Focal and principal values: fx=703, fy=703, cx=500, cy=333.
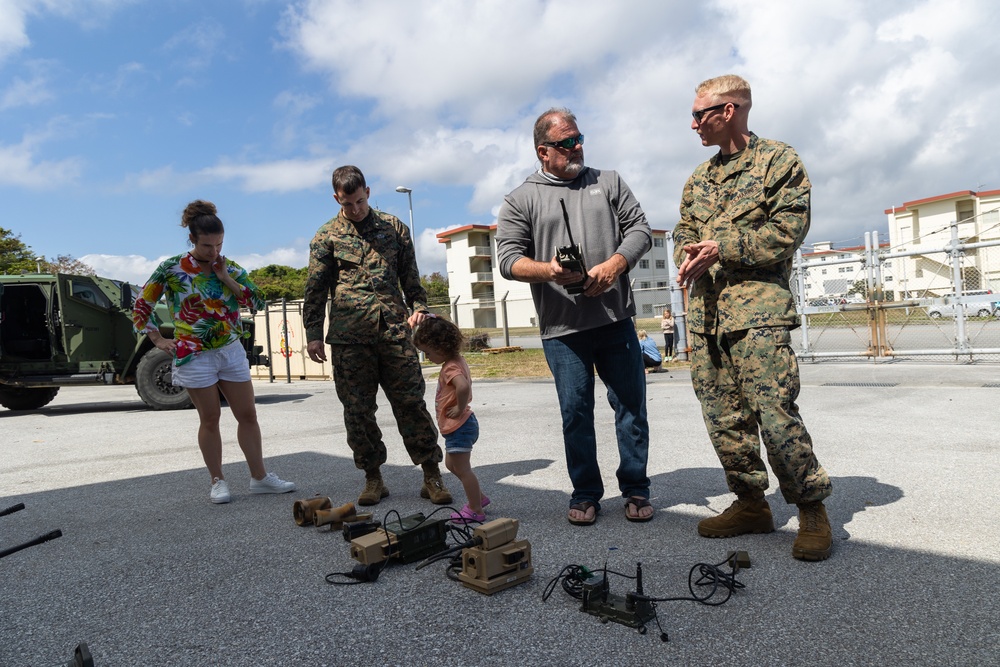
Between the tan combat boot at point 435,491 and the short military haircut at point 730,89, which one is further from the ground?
the short military haircut at point 730,89

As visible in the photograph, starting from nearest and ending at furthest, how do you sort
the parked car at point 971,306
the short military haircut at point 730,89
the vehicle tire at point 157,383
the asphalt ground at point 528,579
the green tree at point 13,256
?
the asphalt ground at point 528,579
the short military haircut at point 730,89
the vehicle tire at point 157,383
the parked car at point 971,306
the green tree at point 13,256

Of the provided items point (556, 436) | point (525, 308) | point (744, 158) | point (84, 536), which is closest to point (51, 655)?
point (84, 536)

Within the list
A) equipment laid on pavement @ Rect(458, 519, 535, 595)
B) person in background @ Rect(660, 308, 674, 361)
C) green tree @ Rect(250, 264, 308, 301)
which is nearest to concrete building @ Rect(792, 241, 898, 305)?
person in background @ Rect(660, 308, 674, 361)

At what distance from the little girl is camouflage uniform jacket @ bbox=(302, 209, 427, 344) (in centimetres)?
52

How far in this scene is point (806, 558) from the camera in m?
2.72

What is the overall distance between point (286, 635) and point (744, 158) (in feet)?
8.38

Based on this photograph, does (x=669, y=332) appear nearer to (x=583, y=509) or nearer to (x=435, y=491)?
(x=435, y=491)

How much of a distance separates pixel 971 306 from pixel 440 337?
1143cm

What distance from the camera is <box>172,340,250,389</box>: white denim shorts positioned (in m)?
4.12

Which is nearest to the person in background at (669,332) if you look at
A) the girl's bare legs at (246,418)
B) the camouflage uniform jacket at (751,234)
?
the girl's bare legs at (246,418)

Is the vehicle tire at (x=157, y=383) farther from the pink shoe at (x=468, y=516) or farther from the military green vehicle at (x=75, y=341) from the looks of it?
the pink shoe at (x=468, y=516)

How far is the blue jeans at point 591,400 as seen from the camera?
3447 millimetres

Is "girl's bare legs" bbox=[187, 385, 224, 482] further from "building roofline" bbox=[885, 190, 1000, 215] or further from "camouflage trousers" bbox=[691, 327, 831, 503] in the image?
"building roofline" bbox=[885, 190, 1000, 215]

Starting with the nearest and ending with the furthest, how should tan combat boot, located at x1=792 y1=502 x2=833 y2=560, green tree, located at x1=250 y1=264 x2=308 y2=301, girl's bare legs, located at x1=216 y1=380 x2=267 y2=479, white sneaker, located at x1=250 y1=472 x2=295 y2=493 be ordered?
tan combat boot, located at x1=792 y1=502 x2=833 y2=560
girl's bare legs, located at x1=216 y1=380 x2=267 y2=479
white sneaker, located at x1=250 y1=472 x2=295 y2=493
green tree, located at x1=250 y1=264 x2=308 y2=301
